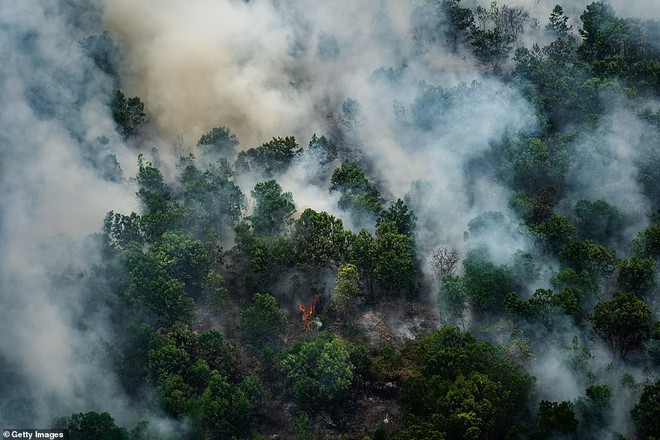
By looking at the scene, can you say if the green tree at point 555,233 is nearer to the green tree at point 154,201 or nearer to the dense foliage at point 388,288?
the dense foliage at point 388,288

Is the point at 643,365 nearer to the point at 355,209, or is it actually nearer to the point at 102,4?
the point at 355,209

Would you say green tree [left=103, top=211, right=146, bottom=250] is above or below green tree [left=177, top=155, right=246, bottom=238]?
below

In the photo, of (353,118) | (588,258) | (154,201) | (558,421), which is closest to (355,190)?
(353,118)

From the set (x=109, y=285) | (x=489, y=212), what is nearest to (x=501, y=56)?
(x=489, y=212)

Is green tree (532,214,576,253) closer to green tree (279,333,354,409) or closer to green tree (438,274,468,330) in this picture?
green tree (438,274,468,330)

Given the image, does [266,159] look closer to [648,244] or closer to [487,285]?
[487,285]

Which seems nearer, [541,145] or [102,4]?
[541,145]

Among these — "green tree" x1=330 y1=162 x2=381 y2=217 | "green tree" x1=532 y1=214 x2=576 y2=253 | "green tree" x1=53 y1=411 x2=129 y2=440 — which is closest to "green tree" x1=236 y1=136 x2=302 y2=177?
"green tree" x1=330 y1=162 x2=381 y2=217
